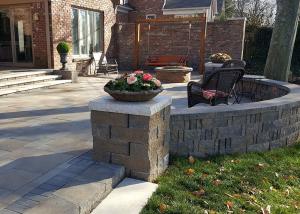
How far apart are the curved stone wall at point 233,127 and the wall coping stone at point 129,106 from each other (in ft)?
1.81

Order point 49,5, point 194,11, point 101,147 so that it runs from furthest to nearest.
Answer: point 194,11, point 49,5, point 101,147

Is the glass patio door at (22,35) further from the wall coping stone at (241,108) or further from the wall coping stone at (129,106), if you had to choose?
the wall coping stone at (129,106)

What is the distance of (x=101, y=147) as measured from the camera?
3158mm

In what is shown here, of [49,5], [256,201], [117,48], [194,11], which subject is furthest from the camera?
[194,11]

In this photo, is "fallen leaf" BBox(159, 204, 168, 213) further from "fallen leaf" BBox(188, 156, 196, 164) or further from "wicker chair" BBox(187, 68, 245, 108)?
"wicker chair" BBox(187, 68, 245, 108)

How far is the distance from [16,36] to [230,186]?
9876 millimetres

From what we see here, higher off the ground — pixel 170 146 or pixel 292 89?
pixel 292 89

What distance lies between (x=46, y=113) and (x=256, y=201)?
3715mm

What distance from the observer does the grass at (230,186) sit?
9.06 ft

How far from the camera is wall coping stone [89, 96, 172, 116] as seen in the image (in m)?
2.90

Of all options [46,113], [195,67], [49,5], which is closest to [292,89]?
[46,113]

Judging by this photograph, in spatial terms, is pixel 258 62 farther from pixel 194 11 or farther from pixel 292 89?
pixel 292 89

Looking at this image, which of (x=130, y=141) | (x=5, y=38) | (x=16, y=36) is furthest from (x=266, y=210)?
(x=5, y=38)

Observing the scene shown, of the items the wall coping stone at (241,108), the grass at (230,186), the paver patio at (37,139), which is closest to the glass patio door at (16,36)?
the paver patio at (37,139)
